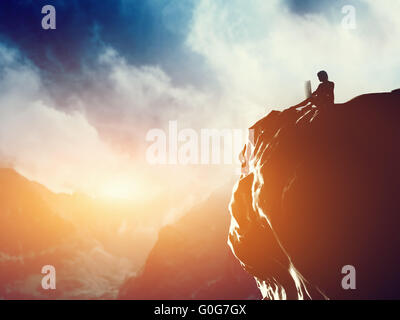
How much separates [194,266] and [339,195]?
199 feet

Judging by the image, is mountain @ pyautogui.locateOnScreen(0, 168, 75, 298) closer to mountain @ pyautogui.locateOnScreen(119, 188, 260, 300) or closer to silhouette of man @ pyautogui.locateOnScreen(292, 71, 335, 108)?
mountain @ pyautogui.locateOnScreen(119, 188, 260, 300)

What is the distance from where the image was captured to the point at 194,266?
60.7 meters

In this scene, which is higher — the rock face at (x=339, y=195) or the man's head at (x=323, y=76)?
the man's head at (x=323, y=76)

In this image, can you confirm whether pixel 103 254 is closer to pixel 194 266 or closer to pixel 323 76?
pixel 194 266

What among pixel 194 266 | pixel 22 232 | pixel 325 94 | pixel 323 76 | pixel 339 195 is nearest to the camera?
pixel 339 195

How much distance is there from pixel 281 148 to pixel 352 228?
121 inches

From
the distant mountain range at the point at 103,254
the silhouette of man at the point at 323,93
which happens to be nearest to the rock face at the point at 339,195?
the silhouette of man at the point at 323,93

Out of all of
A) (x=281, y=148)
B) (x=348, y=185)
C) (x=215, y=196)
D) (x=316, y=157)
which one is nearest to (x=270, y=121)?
(x=281, y=148)

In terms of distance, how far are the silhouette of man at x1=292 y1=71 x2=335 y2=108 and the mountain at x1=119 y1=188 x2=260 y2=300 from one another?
50.2 meters

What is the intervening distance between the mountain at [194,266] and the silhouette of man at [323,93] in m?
50.2

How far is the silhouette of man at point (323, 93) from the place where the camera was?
801cm

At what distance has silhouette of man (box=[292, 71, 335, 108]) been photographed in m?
8.01

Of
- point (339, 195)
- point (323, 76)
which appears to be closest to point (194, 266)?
point (339, 195)

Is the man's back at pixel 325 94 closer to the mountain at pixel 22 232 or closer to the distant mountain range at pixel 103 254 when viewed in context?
the distant mountain range at pixel 103 254
